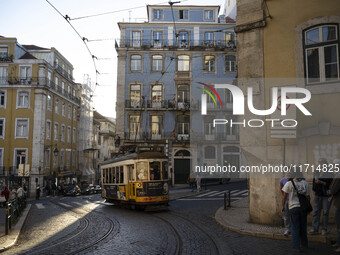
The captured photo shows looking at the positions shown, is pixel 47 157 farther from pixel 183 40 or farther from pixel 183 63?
pixel 183 40

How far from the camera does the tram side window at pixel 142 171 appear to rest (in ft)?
47.0

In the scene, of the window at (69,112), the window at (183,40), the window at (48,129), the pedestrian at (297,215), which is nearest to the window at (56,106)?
the window at (48,129)

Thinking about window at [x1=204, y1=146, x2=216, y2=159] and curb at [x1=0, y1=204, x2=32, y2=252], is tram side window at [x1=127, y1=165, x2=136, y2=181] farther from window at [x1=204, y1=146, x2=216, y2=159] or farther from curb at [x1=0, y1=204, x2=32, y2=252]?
window at [x1=204, y1=146, x2=216, y2=159]

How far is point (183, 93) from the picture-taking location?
34562 mm

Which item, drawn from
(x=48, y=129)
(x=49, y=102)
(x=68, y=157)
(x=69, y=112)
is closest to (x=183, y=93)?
(x=49, y=102)

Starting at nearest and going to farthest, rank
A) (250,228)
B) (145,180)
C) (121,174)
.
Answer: (250,228)
(145,180)
(121,174)

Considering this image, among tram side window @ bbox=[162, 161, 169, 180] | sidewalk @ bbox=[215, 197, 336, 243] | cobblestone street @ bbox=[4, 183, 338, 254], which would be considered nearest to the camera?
cobblestone street @ bbox=[4, 183, 338, 254]

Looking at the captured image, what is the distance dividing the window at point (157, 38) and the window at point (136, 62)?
2.15 meters

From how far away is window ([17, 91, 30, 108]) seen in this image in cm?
3503

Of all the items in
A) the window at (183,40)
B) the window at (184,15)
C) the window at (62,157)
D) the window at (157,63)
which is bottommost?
the window at (62,157)

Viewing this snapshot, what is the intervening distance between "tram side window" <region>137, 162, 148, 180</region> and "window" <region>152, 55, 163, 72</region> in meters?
21.7

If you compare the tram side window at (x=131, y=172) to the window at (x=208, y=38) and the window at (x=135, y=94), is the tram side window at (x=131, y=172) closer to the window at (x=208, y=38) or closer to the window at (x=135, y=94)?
the window at (x=135, y=94)

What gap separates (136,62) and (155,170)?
2225 centimetres

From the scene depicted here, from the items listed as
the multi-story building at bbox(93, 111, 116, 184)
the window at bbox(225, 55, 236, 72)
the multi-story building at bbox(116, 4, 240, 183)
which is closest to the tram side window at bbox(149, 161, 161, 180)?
the multi-story building at bbox(116, 4, 240, 183)
